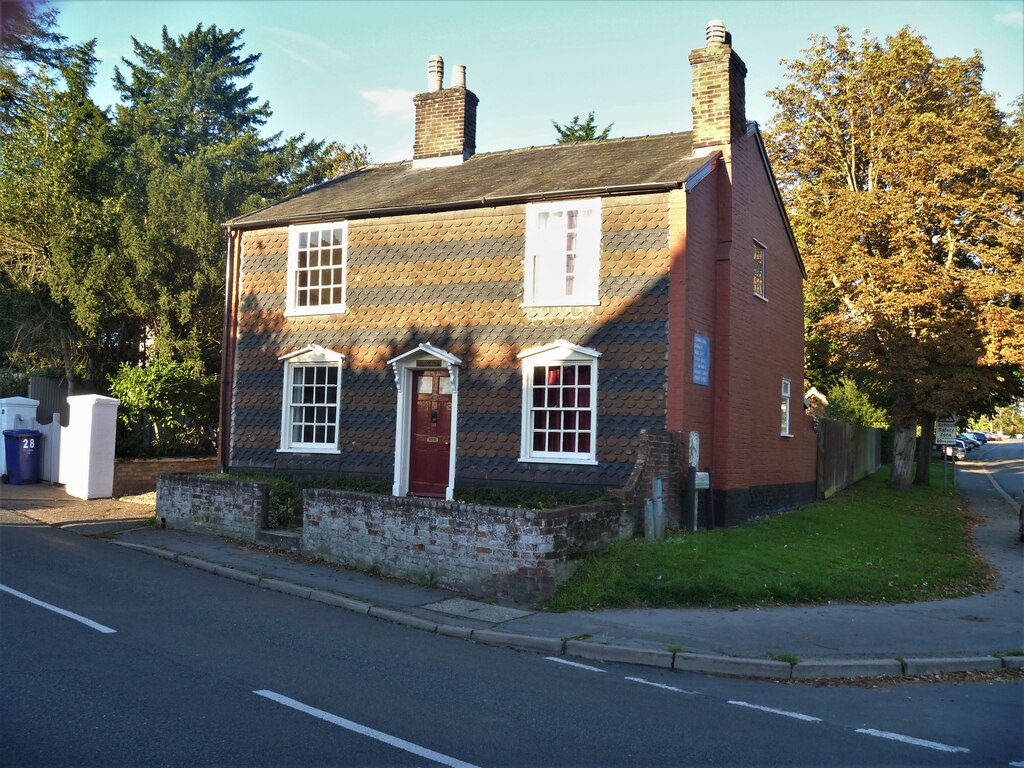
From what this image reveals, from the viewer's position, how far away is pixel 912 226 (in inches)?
1132

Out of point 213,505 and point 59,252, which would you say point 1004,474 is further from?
point 59,252

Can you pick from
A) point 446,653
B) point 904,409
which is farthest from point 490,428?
point 904,409

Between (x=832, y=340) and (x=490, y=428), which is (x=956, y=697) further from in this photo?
(x=832, y=340)

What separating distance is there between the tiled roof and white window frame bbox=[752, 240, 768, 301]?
3.03 metres

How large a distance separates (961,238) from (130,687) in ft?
100

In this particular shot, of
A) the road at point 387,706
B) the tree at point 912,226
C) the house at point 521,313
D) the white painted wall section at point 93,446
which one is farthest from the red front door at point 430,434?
the tree at point 912,226

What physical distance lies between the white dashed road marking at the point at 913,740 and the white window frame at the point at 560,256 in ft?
32.8

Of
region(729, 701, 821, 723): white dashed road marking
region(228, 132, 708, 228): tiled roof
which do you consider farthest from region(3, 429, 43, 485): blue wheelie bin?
region(729, 701, 821, 723): white dashed road marking

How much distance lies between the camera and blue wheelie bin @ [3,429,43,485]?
2070 cm

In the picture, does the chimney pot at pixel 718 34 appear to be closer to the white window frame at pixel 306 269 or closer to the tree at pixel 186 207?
the white window frame at pixel 306 269

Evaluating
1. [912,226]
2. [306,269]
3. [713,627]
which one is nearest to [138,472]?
[306,269]

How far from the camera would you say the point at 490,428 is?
1600cm

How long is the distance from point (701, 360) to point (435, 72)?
9756 millimetres

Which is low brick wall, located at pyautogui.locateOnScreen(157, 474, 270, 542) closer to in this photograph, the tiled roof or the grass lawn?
the grass lawn
